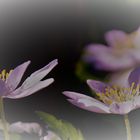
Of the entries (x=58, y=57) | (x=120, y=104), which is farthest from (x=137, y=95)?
(x=58, y=57)

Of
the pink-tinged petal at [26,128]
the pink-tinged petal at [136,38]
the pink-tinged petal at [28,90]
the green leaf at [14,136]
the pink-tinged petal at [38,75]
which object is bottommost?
the green leaf at [14,136]

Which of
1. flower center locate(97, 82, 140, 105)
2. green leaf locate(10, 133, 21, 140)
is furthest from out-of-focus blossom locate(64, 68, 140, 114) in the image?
green leaf locate(10, 133, 21, 140)

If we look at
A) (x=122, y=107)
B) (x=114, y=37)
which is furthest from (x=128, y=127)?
(x=114, y=37)

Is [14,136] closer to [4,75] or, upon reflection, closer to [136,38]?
[4,75]

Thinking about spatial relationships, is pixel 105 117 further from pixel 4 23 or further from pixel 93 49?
pixel 4 23

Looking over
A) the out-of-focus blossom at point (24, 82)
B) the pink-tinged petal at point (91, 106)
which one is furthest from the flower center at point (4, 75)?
the pink-tinged petal at point (91, 106)

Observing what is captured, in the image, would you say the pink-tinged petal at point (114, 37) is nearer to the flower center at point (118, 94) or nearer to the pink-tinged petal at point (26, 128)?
the flower center at point (118, 94)

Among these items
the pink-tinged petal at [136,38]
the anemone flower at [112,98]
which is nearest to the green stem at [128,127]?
the anemone flower at [112,98]

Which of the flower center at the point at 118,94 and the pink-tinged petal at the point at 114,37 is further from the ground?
the pink-tinged petal at the point at 114,37
